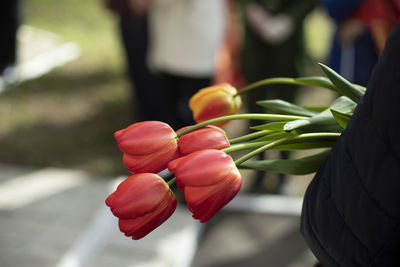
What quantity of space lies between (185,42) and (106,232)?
867 millimetres

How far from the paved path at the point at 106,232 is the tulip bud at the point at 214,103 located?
1.21 meters

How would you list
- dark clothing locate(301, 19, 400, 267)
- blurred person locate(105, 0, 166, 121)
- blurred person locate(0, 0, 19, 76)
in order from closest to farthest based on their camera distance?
dark clothing locate(301, 19, 400, 267), blurred person locate(105, 0, 166, 121), blurred person locate(0, 0, 19, 76)

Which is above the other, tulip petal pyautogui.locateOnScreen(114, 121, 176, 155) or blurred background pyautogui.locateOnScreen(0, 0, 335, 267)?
tulip petal pyautogui.locateOnScreen(114, 121, 176, 155)

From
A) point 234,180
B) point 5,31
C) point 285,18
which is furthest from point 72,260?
point 5,31

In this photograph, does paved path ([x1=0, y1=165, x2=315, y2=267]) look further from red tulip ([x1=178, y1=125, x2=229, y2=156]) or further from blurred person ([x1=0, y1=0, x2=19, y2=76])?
blurred person ([x1=0, y1=0, x2=19, y2=76])

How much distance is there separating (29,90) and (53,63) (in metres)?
0.67

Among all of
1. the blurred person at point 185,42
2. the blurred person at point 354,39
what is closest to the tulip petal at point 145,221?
the blurred person at point 354,39

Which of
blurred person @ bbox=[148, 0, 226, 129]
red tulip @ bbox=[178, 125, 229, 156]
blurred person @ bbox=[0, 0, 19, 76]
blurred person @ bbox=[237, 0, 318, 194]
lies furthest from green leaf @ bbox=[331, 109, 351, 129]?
blurred person @ bbox=[0, 0, 19, 76]

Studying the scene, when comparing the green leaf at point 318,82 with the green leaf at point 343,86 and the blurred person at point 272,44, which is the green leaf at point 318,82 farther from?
the blurred person at point 272,44

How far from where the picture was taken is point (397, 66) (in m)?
0.42

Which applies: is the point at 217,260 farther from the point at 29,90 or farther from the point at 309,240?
the point at 29,90

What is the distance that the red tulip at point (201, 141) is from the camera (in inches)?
19.2

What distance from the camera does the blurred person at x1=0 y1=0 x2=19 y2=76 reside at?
4.48 meters

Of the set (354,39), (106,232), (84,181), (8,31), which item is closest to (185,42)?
(354,39)
